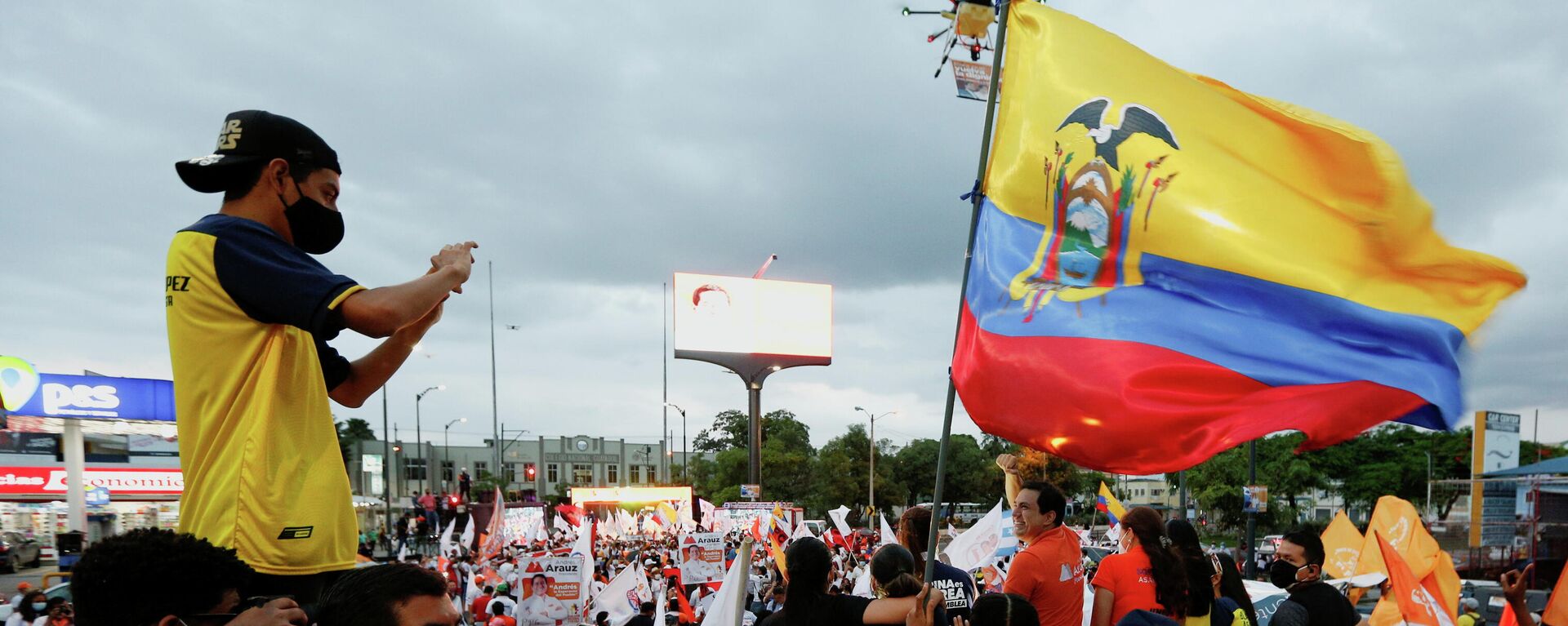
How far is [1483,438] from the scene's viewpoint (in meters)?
44.9

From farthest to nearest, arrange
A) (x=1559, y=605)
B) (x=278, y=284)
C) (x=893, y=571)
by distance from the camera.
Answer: (x=1559, y=605), (x=893, y=571), (x=278, y=284)

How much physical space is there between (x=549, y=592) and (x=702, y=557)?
432 centimetres

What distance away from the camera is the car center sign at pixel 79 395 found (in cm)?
2761

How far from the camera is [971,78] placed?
1047 centimetres

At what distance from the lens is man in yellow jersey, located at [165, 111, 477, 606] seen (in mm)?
2133

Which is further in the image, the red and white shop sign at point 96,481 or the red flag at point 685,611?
the red and white shop sign at point 96,481

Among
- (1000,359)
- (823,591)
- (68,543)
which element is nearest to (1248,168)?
(1000,359)

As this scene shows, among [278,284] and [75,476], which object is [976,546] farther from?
[75,476]

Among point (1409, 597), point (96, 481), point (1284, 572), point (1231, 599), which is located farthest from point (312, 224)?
point (96, 481)

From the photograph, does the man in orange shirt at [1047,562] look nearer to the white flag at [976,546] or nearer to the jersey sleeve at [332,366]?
the jersey sleeve at [332,366]

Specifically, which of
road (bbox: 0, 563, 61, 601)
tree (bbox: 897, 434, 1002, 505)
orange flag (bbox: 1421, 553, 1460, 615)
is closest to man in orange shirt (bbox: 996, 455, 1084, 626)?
orange flag (bbox: 1421, 553, 1460, 615)

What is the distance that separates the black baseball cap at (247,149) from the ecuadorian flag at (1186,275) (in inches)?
112

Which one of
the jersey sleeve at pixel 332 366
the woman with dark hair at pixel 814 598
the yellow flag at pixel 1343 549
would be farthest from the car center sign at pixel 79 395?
the jersey sleeve at pixel 332 366

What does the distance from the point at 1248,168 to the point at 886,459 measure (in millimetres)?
83392
